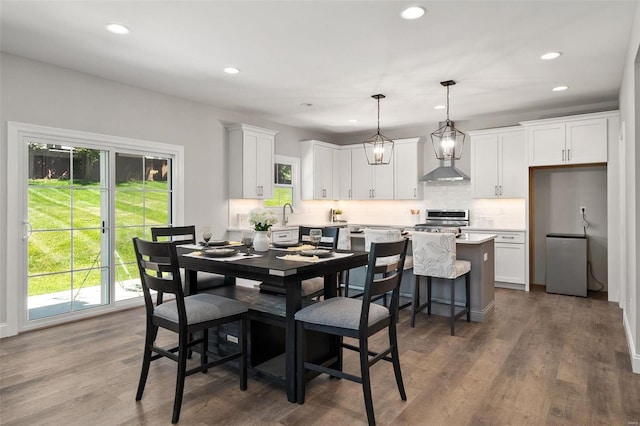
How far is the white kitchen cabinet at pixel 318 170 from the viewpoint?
7.20 m

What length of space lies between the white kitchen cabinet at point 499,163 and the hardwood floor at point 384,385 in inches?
103

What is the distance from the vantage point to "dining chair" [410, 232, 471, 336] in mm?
3908

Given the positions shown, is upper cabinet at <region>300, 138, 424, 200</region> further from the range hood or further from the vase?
the vase

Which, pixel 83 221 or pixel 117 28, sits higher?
pixel 117 28

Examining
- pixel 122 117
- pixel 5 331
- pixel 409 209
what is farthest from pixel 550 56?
pixel 5 331

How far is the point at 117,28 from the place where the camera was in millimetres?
3203

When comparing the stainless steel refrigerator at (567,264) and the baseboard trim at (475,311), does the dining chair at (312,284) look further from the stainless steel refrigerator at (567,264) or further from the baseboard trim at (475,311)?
the stainless steel refrigerator at (567,264)

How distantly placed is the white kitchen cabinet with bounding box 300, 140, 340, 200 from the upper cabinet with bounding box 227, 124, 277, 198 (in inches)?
46.8

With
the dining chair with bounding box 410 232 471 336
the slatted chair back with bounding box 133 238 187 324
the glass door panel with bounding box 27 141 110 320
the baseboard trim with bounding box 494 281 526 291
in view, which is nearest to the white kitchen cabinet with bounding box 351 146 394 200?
the baseboard trim with bounding box 494 281 526 291

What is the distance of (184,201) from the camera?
5285 millimetres

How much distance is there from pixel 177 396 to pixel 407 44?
10.5 feet

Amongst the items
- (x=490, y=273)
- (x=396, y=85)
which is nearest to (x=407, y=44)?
(x=396, y=85)

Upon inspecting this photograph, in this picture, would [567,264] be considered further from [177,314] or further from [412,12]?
[177,314]

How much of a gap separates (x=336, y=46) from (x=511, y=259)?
13.4 feet
